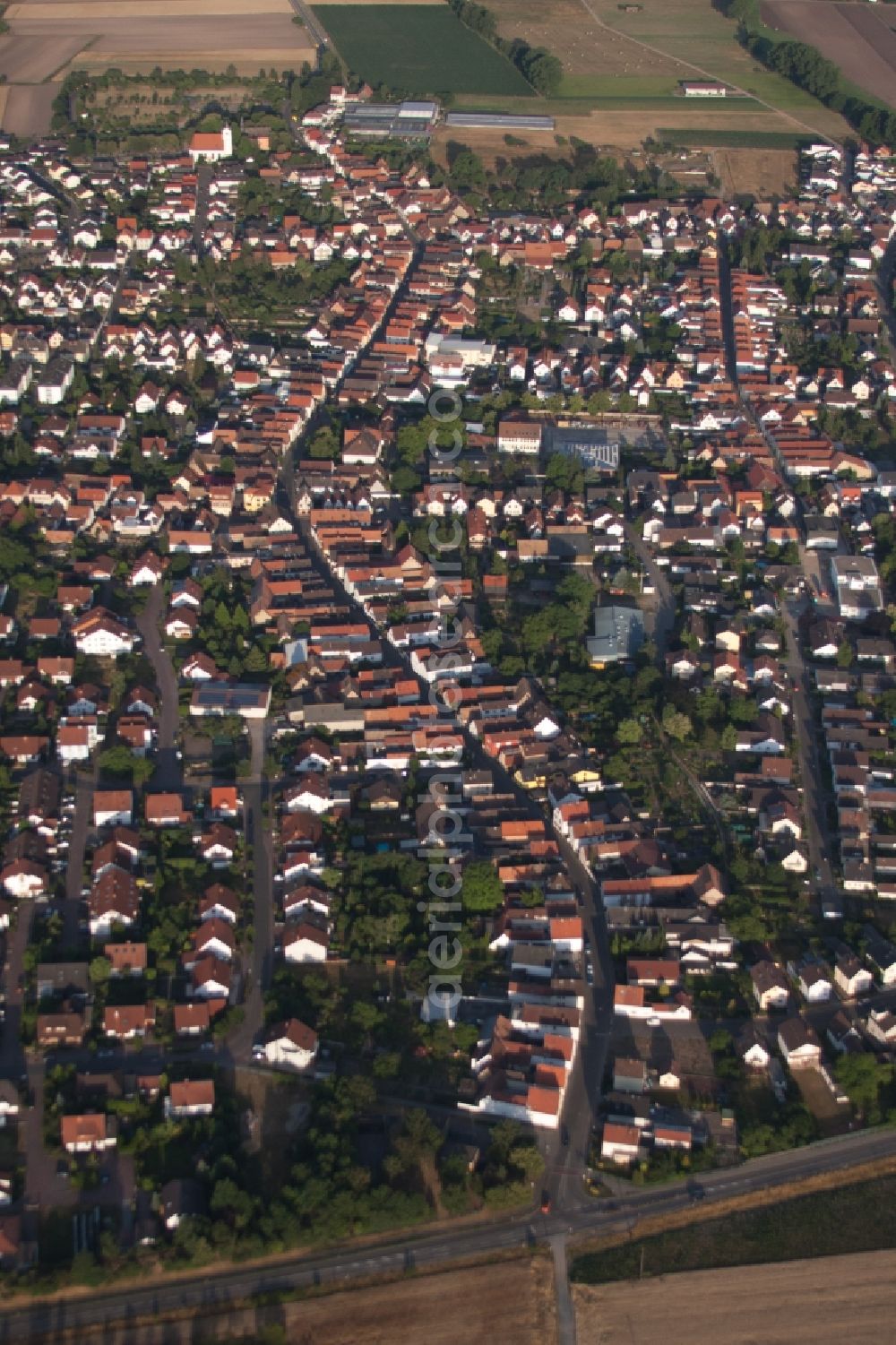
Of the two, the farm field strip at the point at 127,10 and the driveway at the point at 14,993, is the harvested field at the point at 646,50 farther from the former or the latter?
the driveway at the point at 14,993

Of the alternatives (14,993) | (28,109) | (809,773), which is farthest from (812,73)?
(14,993)

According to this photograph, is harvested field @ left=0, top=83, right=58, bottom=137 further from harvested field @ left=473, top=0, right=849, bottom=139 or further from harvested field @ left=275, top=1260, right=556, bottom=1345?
harvested field @ left=275, top=1260, right=556, bottom=1345

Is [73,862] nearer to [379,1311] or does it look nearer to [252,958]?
[252,958]

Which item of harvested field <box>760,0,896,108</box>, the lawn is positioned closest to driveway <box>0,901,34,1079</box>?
the lawn

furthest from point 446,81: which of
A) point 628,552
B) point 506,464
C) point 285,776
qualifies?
point 285,776

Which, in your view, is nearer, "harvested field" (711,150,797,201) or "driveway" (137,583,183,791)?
"driveway" (137,583,183,791)

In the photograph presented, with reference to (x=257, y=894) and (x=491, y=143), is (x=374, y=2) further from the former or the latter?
(x=257, y=894)
